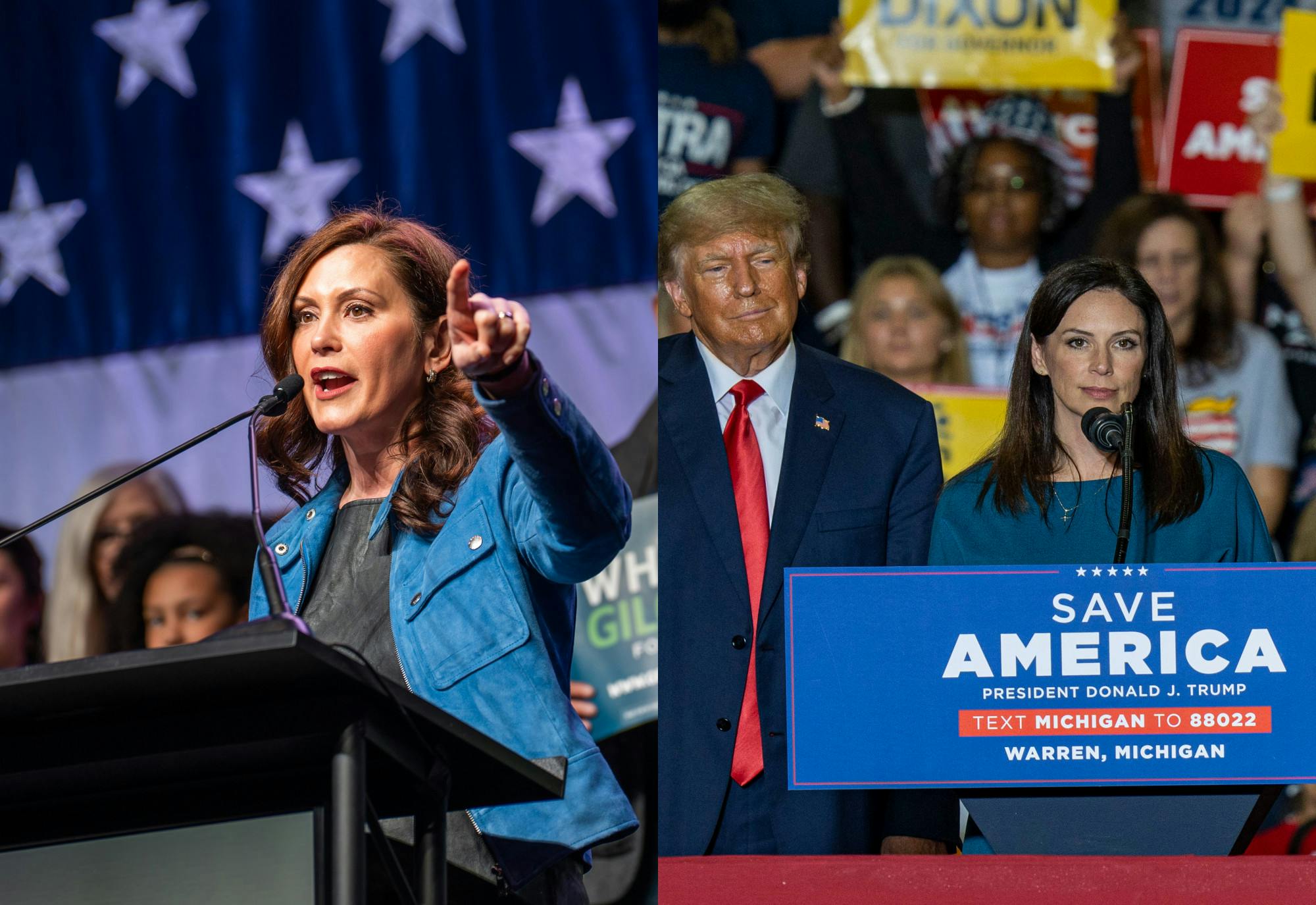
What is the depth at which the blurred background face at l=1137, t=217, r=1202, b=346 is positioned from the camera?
341 cm

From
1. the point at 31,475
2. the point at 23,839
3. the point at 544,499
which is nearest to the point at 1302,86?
the point at 544,499

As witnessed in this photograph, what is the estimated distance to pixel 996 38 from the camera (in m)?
3.49

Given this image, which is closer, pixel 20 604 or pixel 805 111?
pixel 805 111

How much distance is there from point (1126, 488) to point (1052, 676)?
1.07 ft

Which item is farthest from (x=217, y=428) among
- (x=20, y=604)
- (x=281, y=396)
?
(x=20, y=604)

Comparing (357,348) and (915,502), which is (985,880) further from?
(357,348)

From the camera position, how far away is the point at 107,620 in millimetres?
4094

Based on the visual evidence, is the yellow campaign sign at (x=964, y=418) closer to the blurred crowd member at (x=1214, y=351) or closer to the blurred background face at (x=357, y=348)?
the blurred crowd member at (x=1214, y=351)

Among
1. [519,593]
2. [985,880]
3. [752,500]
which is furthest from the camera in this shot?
[752,500]

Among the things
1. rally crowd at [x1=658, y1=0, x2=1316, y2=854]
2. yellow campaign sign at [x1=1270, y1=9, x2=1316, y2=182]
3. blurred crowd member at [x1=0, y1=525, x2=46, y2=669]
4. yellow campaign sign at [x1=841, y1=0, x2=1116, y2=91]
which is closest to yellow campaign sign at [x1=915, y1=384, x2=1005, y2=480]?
rally crowd at [x1=658, y1=0, x2=1316, y2=854]

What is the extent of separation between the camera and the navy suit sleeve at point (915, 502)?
9.41ft

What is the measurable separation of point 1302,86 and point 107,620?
127 inches

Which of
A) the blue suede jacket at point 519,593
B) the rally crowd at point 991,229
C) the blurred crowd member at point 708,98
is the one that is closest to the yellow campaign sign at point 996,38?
the rally crowd at point 991,229

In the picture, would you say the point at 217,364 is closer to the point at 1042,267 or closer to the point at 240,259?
the point at 240,259
